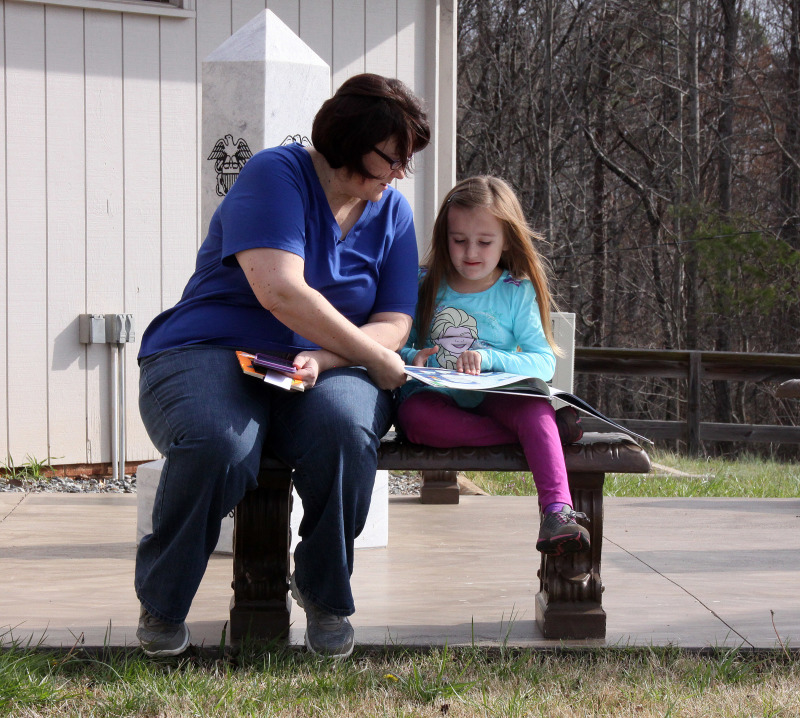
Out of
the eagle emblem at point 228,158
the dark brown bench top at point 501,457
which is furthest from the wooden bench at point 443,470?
the eagle emblem at point 228,158

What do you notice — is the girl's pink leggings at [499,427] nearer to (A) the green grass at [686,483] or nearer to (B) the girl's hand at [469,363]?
(B) the girl's hand at [469,363]

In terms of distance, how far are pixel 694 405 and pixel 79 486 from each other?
5.57 m

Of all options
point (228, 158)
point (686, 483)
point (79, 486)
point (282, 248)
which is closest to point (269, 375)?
point (282, 248)

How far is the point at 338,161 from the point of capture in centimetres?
276

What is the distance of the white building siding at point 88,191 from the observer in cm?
569

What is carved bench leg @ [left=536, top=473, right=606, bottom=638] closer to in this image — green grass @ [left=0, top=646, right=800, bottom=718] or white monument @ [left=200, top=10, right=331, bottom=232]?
green grass @ [left=0, top=646, right=800, bottom=718]

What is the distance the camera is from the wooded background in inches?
603

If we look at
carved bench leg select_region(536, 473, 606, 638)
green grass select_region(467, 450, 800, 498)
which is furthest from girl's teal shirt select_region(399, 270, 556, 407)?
green grass select_region(467, 450, 800, 498)

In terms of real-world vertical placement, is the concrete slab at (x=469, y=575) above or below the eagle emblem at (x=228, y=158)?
below

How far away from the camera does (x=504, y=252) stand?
3.16 meters

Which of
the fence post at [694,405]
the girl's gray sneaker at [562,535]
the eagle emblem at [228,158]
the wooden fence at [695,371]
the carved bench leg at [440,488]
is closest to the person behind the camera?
the girl's gray sneaker at [562,535]

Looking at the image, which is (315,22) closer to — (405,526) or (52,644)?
(405,526)

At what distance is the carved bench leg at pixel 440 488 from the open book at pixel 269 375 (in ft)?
8.08

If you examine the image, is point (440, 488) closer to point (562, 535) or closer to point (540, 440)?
point (540, 440)
